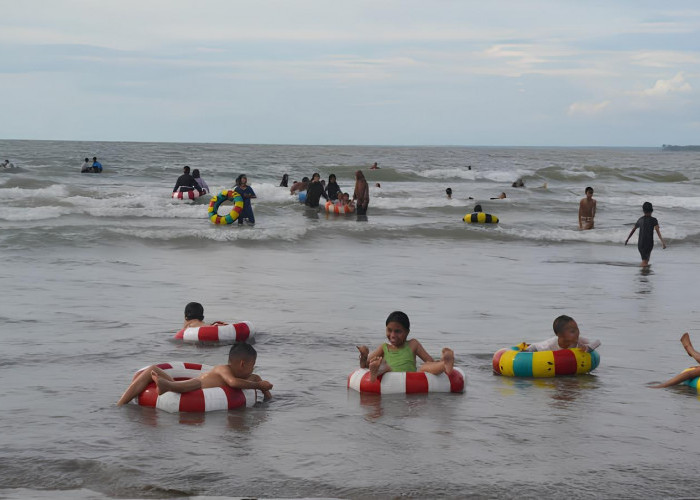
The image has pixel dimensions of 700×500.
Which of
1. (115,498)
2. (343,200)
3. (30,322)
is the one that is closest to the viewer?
(115,498)

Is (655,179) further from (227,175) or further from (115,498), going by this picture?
(115,498)

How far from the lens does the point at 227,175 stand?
47531mm

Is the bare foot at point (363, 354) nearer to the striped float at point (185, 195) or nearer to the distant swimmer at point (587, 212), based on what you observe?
the distant swimmer at point (587, 212)

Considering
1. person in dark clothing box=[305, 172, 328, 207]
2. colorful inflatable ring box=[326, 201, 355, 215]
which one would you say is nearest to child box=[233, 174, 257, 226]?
colorful inflatable ring box=[326, 201, 355, 215]

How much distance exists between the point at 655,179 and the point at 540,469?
52.7 metres

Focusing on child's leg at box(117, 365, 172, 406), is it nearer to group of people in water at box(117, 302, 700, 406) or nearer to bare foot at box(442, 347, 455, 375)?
group of people in water at box(117, 302, 700, 406)

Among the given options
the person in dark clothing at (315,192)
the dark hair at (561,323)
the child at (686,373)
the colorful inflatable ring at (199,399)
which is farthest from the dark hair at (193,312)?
the person in dark clothing at (315,192)

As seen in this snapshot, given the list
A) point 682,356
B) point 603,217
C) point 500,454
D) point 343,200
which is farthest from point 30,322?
point 603,217

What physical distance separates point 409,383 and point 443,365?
1.07ft

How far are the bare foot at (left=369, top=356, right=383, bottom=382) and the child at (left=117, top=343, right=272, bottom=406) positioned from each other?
0.93 meters

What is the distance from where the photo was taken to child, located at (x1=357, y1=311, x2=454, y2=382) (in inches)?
290

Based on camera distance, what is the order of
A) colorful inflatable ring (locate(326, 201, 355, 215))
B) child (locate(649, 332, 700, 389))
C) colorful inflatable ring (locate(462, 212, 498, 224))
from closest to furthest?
1. child (locate(649, 332, 700, 389))
2. colorful inflatable ring (locate(462, 212, 498, 224))
3. colorful inflatable ring (locate(326, 201, 355, 215))

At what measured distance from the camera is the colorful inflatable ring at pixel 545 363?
806 centimetres

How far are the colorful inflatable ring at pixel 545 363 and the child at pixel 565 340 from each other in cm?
10
